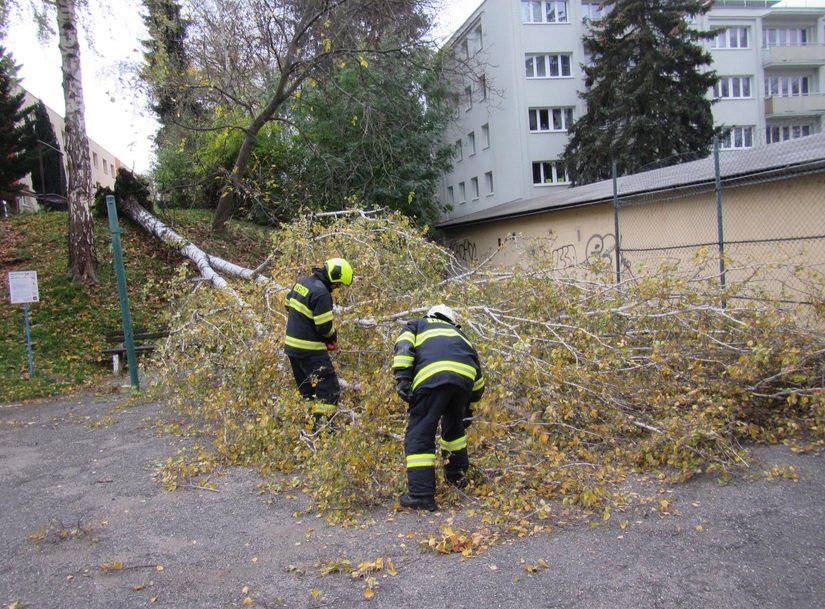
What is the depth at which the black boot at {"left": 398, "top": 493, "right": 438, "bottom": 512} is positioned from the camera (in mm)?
4012

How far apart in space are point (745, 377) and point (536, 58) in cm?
2560

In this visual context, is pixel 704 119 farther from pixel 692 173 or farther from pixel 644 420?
pixel 644 420

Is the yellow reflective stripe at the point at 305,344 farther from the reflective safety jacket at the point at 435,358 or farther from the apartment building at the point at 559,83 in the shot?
the apartment building at the point at 559,83

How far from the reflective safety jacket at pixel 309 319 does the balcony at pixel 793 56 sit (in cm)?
3311

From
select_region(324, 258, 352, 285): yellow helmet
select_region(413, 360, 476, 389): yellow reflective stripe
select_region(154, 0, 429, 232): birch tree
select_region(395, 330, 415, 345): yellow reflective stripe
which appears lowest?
select_region(413, 360, 476, 389): yellow reflective stripe

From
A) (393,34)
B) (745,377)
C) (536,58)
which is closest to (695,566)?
(745,377)

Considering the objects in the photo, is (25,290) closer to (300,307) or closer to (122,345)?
(122,345)

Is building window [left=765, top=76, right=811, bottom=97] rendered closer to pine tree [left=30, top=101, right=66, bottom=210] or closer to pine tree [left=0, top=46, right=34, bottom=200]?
pine tree [left=0, top=46, right=34, bottom=200]

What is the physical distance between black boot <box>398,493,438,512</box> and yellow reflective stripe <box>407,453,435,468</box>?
0.21 metres

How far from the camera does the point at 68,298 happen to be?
11.8 meters

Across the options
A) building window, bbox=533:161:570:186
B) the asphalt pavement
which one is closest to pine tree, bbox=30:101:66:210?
building window, bbox=533:161:570:186

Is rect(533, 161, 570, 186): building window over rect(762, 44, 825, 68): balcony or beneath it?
beneath

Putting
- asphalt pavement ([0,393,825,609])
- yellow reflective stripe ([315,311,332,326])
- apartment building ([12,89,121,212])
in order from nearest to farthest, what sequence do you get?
asphalt pavement ([0,393,825,609]) < yellow reflective stripe ([315,311,332,326]) < apartment building ([12,89,121,212])

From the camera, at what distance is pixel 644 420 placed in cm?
504
